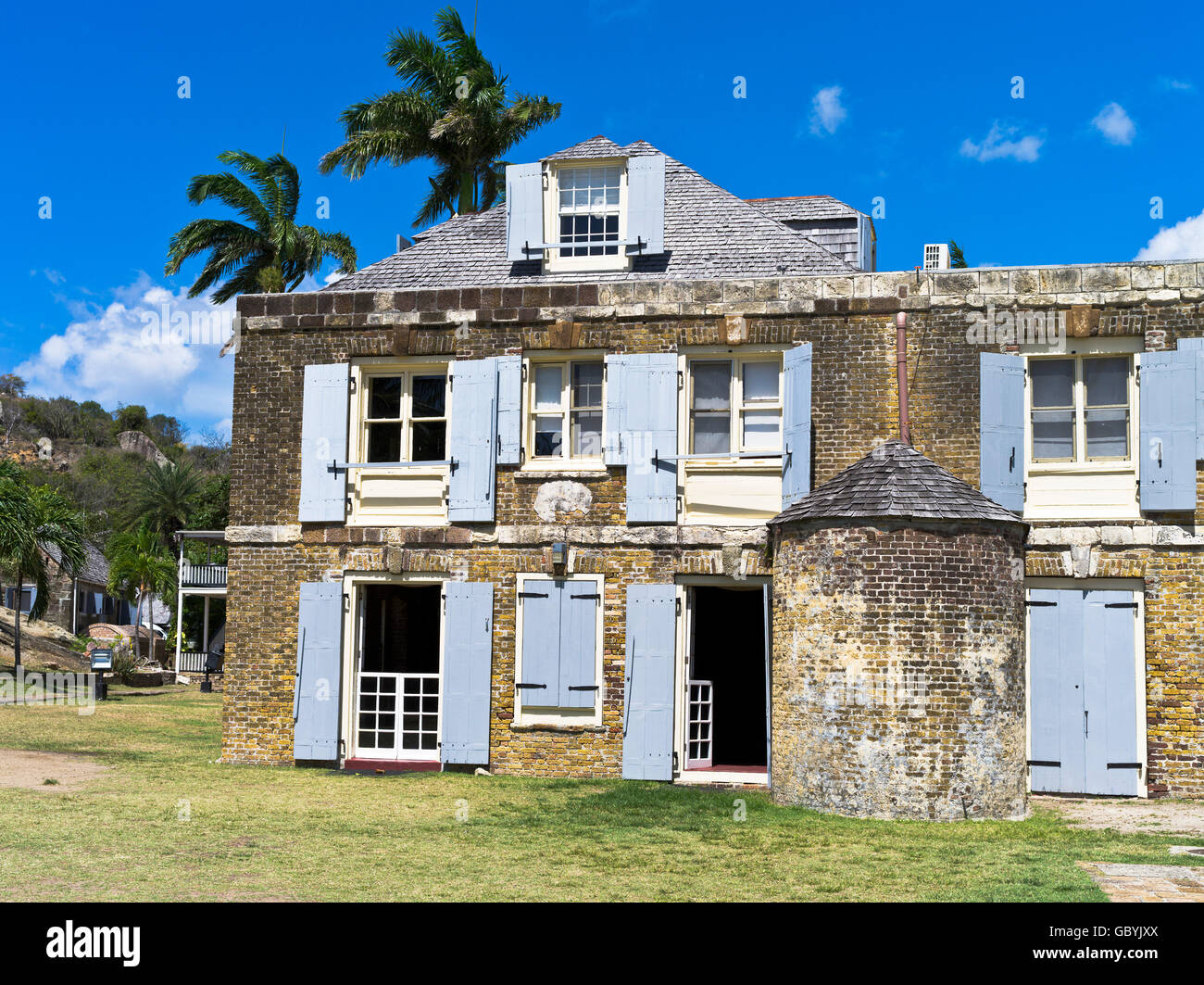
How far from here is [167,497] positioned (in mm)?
49750

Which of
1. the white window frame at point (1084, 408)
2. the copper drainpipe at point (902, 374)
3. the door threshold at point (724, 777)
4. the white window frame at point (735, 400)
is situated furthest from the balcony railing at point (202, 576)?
the white window frame at point (1084, 408)

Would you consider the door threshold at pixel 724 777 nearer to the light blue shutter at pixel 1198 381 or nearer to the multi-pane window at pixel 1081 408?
the multi-pane window at pixel 1081 408

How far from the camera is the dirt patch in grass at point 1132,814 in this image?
11.1m

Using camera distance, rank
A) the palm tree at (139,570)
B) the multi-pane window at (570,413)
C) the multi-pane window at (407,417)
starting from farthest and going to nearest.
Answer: the palm tree at (139,570) < the multi-pane window at (407,417) < the multi-pane window at (570,413)

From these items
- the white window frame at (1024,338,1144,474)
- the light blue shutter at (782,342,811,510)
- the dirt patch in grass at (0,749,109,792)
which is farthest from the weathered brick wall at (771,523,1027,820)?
the dirt patch in grass at (0,749,109,792)

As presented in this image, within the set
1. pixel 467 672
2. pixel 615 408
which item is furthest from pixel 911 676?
pixel 467 672

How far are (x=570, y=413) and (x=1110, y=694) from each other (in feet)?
23.9

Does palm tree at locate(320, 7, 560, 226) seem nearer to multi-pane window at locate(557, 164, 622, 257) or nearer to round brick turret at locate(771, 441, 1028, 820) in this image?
multi-pane window at locate(557, 164, 622, 257)

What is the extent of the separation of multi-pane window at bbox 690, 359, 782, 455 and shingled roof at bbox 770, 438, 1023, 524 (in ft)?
5.68

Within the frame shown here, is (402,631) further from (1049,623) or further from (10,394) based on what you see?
(10,394)

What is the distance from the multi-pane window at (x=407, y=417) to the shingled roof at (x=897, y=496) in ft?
17.1

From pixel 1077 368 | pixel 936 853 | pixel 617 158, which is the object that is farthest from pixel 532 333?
pixel 936 853

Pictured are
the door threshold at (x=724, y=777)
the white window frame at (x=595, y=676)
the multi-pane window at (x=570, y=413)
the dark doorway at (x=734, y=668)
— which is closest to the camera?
the door threshold at (x=724, y=777)

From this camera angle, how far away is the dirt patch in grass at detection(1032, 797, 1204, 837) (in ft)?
36.3
